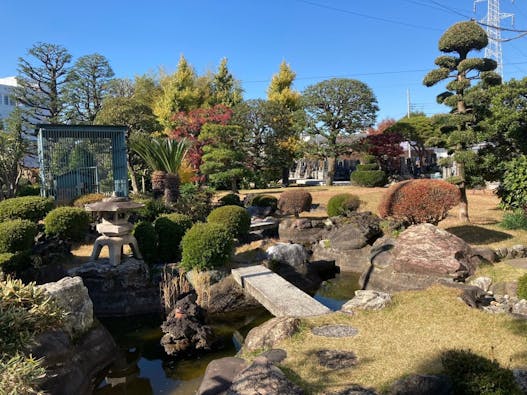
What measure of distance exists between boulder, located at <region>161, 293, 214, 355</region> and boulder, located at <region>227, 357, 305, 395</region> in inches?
91.2

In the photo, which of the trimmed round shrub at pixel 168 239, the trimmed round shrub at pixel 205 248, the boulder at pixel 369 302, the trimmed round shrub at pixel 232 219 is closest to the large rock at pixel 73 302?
the trimmed round shrub at pixel 205 248

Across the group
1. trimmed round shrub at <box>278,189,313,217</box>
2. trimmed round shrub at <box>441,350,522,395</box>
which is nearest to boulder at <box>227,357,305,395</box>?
trimmed round shrub at <box>441,350,522,395</box>

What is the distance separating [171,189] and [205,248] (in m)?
5.73

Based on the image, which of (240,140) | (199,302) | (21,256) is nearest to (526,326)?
(199,302)

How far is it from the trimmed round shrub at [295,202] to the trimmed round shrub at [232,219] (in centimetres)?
454

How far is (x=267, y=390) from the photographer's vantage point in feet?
11.0

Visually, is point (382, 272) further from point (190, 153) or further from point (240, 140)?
point (240, 140)

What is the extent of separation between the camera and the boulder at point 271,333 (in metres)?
4.86

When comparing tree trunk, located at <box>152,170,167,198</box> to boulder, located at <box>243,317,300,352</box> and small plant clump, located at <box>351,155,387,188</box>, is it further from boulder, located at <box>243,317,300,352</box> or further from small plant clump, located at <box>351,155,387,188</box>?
small plant clump, located at <box>351,155,387,188</box>

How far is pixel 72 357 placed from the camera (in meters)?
4.82

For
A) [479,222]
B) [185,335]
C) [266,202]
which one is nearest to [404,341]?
[185,335]

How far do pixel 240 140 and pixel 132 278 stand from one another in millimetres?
15369

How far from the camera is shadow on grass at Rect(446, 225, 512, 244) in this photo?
9.71 metres

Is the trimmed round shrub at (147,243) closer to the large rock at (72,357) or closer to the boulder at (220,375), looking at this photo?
the large rock at (72,357)
